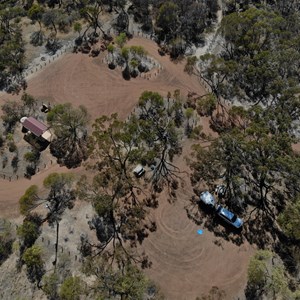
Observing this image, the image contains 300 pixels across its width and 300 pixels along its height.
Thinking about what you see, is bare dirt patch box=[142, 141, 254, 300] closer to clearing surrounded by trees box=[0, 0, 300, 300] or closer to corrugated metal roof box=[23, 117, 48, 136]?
clearing surrounded by trees box=[0, 0, 300, 300]

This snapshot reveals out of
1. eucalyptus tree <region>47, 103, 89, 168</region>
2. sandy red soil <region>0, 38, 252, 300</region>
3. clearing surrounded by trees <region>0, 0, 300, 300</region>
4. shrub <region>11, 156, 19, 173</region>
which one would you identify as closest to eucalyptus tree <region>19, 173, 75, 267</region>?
clearing surrounded by trees <region>0, 0, 300, 300</region>

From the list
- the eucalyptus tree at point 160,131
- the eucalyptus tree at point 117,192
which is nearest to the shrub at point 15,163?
the eucalyptus tree at point 117,192

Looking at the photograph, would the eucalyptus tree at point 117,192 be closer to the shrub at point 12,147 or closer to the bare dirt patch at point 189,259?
the bare dirt patch at point 189,259

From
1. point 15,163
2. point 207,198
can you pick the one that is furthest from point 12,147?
point 207,198

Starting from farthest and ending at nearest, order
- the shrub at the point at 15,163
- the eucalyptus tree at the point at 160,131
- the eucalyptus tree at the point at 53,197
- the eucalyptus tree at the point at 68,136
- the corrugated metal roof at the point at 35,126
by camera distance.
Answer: the corrugated metal roof at the point at 35,126, the eucalyptus tree at the point at 68,136, the shrub at the point at 15,163, the eucalyptus tree at the point at 160,131, the eucalyptus tree at the point at 53,197

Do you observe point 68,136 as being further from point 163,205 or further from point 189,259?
point 189,259

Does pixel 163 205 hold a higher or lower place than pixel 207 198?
lower
